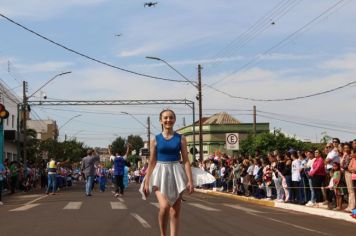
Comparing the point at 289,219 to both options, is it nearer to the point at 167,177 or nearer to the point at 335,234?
the point at 335,234

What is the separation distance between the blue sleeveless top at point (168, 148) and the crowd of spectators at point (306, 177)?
982cm

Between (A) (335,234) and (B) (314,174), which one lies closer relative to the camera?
(A) (335,234)

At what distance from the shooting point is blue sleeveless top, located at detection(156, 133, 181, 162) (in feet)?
25.0

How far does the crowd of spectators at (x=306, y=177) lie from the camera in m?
17.3

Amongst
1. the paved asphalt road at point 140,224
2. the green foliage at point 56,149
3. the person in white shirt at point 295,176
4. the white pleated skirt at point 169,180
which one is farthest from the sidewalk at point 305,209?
the green foliage at point 56,149

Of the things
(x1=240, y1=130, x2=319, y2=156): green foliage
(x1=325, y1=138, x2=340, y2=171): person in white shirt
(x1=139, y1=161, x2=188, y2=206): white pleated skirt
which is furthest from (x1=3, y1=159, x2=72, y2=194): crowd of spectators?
(x1=139, y1=161, x2=188, y2=206): white pleated skirt

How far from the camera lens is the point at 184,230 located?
11211 millimetres

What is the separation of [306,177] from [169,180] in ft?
43.5

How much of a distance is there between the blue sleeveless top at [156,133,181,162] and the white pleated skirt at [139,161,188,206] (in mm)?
65

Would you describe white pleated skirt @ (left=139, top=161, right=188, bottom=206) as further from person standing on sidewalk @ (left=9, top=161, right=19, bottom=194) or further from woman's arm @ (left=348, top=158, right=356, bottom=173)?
person standing on sidewalk @ (left=9, top=161, right=19, bottom=194)

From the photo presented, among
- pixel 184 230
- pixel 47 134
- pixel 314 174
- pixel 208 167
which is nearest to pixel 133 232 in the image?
pixel 184 230

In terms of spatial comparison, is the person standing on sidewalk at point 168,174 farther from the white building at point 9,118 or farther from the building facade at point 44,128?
the building facade at point 44,128

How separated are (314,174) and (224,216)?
5.33 metres

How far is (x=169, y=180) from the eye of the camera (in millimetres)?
7594
